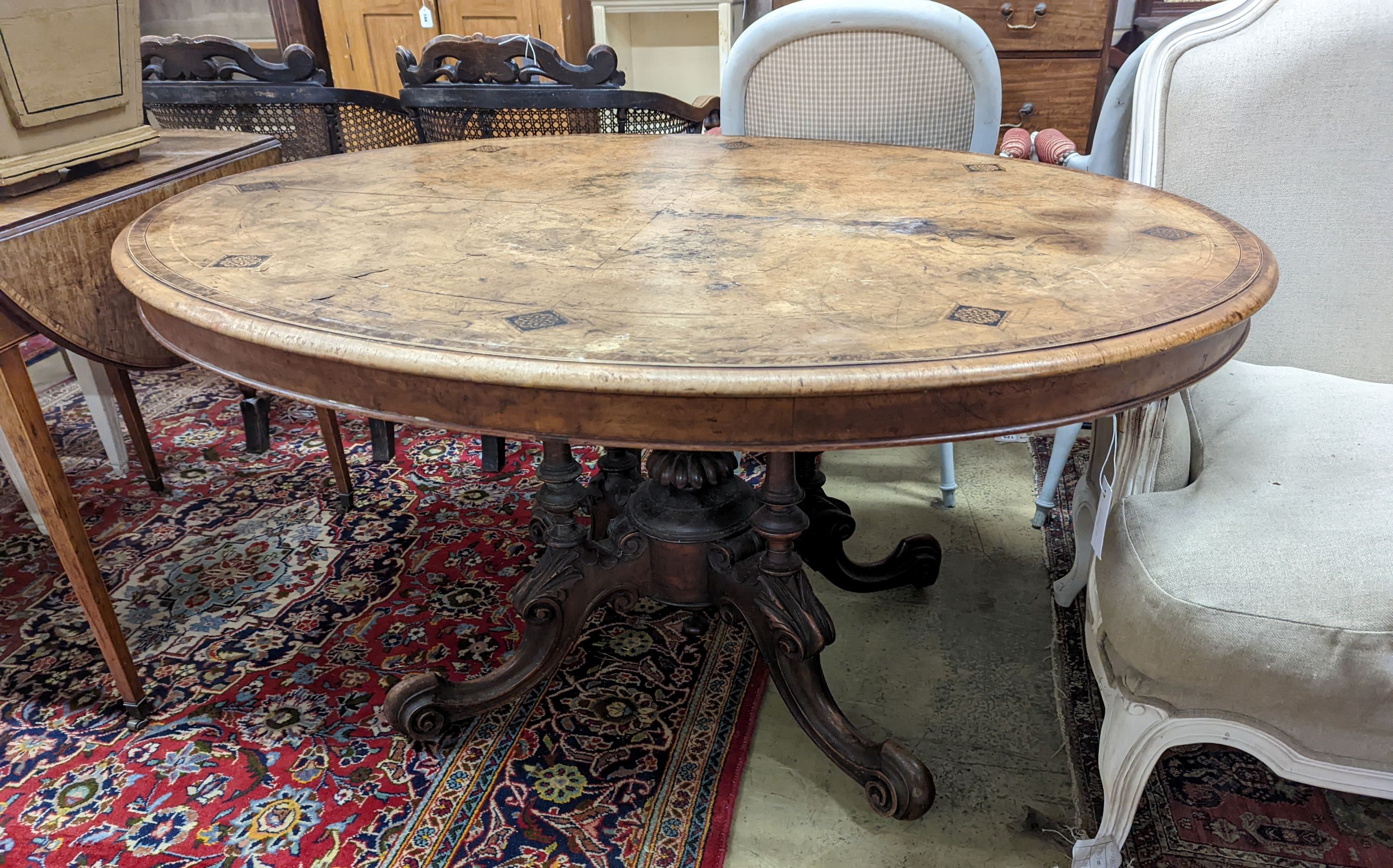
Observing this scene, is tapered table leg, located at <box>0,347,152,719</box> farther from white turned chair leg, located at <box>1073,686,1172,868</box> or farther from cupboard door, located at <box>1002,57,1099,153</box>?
cupboard door, located at <box>1002,57,1099,153</box>

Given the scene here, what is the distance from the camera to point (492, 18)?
369cm

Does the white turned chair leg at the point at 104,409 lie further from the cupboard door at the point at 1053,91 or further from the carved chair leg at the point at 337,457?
the cupboard door at the point at 1053,91

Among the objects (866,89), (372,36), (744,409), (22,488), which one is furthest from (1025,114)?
(372,36)

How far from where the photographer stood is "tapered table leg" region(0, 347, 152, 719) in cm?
111

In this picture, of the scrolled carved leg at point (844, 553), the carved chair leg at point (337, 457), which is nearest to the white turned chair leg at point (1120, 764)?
the scrolled carved leg at point (844, 553)

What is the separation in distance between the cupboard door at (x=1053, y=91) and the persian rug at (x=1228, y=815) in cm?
184

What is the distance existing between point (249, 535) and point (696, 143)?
1249mm

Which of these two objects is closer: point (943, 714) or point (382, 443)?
point (943, 714)

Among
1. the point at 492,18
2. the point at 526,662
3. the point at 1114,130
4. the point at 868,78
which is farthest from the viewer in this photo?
the point at 492,18

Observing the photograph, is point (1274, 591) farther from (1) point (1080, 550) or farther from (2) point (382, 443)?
(2) point (382, 443)

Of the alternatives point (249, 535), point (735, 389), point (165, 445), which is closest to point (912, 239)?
point (735, 389)

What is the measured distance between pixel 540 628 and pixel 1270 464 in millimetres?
982

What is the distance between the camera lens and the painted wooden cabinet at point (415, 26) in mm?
3625

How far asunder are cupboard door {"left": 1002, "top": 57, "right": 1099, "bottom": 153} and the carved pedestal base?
1786mm
